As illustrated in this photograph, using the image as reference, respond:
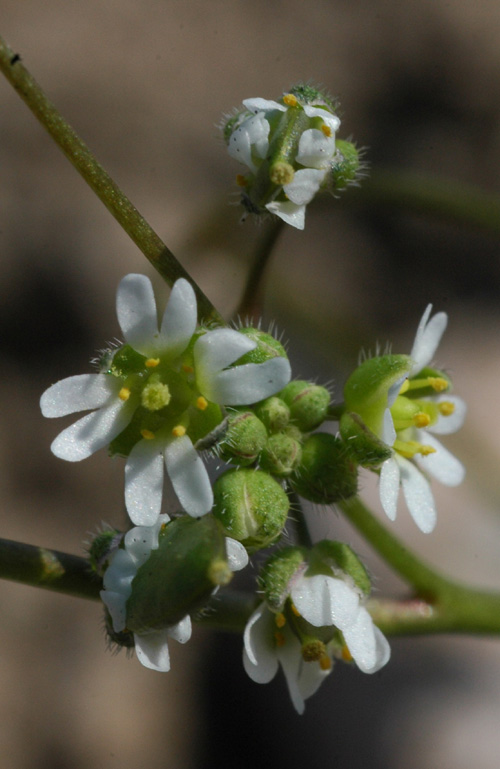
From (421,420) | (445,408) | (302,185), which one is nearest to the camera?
(302,185)

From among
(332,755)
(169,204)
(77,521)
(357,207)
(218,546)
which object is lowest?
(332,755)

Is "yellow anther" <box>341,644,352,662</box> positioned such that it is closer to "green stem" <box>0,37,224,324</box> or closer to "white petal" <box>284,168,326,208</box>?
"green stem" <box>0,37,224,324</box>

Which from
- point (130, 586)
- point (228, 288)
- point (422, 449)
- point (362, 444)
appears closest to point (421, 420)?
point (422, 449)

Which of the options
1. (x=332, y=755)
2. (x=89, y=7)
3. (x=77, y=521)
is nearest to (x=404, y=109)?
(x=89, y=7)

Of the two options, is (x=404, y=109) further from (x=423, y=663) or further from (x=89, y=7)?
(x=423, y=663)

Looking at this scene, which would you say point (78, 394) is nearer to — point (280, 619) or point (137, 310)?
point (137, 310)
